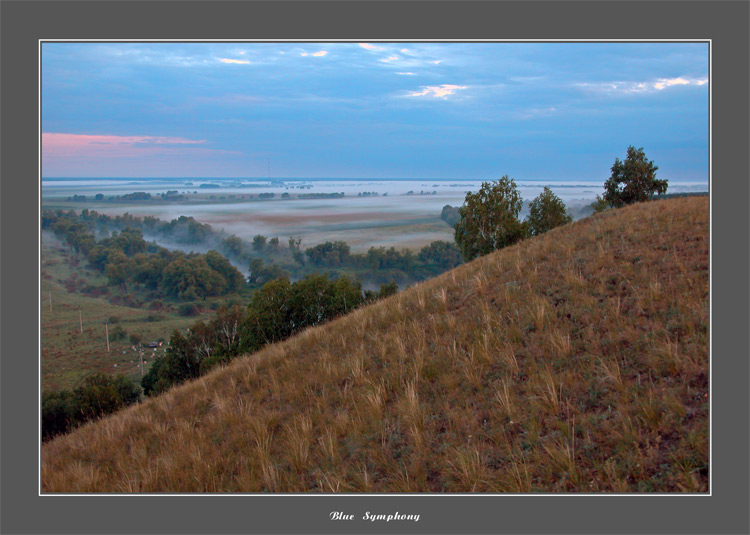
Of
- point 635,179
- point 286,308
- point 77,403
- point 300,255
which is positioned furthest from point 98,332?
point 635,179

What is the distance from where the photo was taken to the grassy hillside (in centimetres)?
358

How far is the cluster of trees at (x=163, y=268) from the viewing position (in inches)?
1897

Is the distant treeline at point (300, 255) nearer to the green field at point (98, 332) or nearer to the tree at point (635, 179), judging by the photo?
the green field at point (98, 332)

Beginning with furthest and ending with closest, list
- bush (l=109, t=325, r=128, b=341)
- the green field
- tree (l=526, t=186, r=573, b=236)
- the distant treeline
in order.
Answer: the distant treeline
bush (l=109, t=325, r=128, b=341)
tree (l=526, t=186, r=573, b=236)
the green field

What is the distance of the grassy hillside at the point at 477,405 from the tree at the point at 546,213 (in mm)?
29553

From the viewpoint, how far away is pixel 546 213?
37094 millimetres

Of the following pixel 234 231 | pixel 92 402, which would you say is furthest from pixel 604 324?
pixel 234 231

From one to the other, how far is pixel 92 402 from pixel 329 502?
29719 millimetres

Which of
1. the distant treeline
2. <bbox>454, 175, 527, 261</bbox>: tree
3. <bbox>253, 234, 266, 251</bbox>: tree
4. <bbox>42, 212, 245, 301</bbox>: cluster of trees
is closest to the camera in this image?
<bbox>454, 175, 527, 261</bbox>: tree

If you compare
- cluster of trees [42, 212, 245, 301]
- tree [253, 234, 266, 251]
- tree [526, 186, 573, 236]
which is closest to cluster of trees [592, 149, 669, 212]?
tree [526, 186, 573, 236]

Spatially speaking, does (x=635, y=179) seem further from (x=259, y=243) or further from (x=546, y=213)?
(x=259, y=243)

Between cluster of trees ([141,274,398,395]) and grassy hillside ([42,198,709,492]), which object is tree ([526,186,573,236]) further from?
grassy hillside ([42,198,709,492])

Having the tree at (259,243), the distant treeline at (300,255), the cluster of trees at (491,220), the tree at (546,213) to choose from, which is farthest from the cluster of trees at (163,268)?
the tree at (546,213)

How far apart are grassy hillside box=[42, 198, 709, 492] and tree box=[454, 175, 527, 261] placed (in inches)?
818
